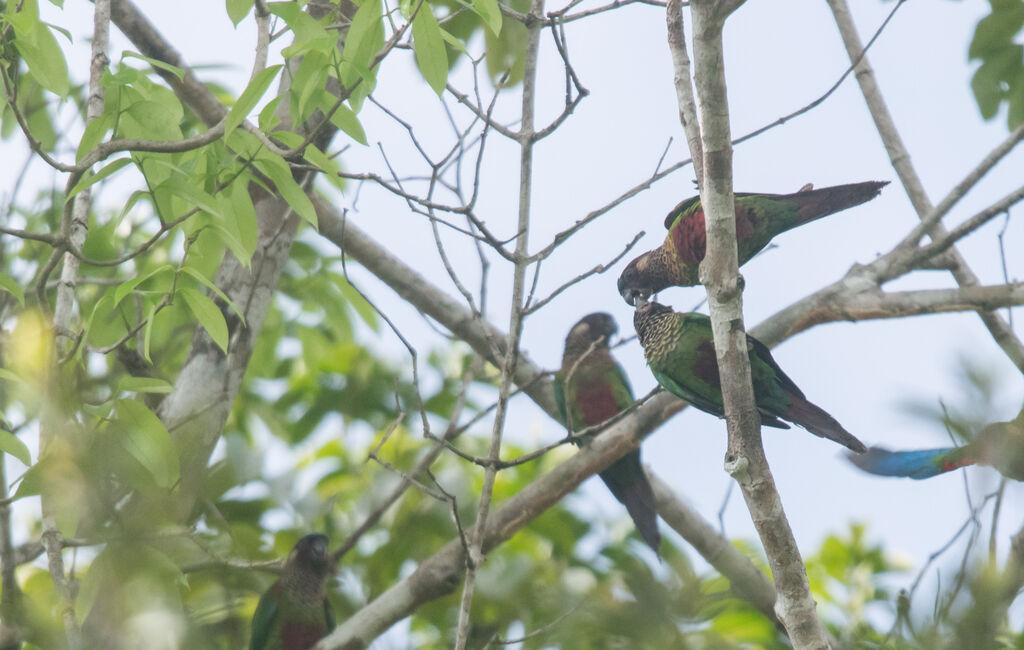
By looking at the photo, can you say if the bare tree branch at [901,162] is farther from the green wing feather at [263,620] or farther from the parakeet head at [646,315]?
the green wing feather at [263,620]

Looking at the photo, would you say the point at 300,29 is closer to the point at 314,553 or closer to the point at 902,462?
the point at 902,462

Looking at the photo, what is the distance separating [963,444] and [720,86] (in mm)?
1324

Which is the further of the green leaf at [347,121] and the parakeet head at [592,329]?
the parakeet head at [592,329]

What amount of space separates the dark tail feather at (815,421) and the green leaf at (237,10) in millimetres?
2380

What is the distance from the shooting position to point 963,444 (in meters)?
1.33

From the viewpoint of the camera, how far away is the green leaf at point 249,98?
8.20 feet

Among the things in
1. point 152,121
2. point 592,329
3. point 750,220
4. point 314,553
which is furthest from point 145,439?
point 592,329

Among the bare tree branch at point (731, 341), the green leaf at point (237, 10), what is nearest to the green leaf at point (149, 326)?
the green leaf at point (237, 10)

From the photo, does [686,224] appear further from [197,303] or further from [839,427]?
[197,303]

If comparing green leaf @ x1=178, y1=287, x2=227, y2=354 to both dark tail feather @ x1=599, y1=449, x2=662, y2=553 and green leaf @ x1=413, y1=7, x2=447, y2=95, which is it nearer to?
green leaf @ x1=413, y1=7, x2=447, y2=95

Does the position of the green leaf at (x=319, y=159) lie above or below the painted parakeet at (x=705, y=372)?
above

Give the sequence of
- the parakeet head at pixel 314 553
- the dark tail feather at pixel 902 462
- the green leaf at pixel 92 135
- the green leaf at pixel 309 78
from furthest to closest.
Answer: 1. the parakeet head at pixel 314 553
2. the dark tail feather at pixel 902 462
3. the green leaf at pixel 309 78
4. the green leaf at pixel 92 135

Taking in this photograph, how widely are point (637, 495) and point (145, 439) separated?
2996mm

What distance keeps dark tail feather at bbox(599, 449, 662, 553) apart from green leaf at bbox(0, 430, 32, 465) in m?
2.86
